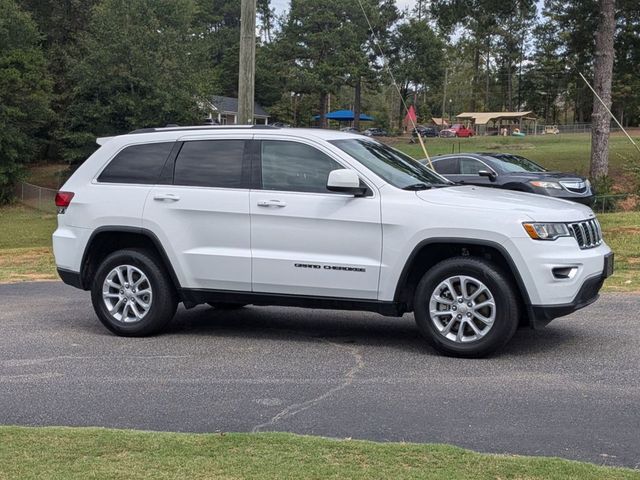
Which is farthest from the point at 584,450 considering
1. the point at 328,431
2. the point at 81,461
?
the point at 81,461

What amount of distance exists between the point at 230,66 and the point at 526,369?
229 ft

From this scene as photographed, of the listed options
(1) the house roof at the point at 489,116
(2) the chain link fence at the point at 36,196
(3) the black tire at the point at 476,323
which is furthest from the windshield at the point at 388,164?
(1) the house roof at the point at 489,116

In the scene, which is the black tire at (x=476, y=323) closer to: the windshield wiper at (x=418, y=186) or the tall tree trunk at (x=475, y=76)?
the windshield wiper at (x=418, y=186)

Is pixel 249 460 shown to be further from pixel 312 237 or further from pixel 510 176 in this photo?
pixel 510 176

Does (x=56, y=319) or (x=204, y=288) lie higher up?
(x=204, y=288)

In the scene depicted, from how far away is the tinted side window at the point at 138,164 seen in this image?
25.5ft

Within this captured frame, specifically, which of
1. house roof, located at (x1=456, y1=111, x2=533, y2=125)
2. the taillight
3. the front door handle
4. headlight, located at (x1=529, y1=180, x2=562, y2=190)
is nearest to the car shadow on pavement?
the front door handle

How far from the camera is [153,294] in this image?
24.9ft

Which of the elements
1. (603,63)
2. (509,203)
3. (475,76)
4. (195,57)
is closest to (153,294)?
(509,203)

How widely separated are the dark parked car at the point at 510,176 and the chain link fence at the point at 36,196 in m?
28.3

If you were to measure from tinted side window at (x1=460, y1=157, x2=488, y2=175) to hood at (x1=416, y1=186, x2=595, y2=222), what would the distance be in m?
11.3

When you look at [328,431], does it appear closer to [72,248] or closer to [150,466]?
[150,466]

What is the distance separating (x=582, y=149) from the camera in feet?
152

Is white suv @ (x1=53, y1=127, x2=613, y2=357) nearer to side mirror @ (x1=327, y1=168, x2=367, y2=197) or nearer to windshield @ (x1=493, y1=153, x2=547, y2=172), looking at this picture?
side mirror @ (x1=327, y1=168, x2=367, y2=197)
